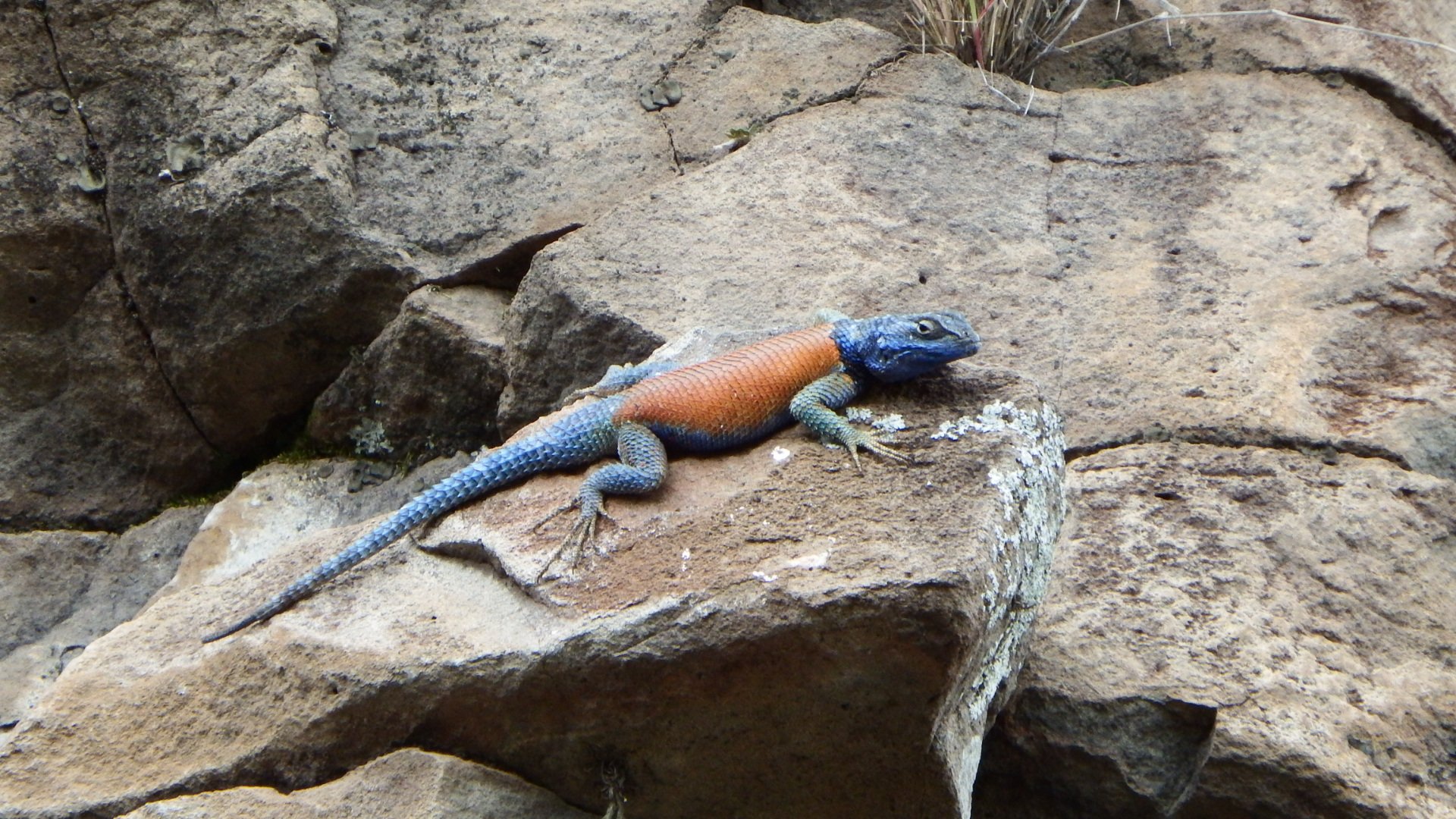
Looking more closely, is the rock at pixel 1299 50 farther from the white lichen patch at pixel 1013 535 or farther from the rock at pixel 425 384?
the white lichen patch at pixel 1013 535

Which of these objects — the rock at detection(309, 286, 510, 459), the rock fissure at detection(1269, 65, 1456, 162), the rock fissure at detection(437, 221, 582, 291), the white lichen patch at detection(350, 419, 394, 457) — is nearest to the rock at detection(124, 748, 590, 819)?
the rock at detection(309, 286, 510, 459)

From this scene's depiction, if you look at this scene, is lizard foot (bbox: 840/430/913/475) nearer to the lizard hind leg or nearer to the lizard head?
the lizard head

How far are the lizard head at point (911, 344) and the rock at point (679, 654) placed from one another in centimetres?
8

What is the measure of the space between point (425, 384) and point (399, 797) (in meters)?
2.68

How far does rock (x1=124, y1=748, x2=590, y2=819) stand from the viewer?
3.43 m

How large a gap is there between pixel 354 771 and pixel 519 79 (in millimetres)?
3882

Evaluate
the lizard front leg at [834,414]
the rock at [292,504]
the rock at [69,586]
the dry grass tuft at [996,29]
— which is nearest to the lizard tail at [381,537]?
the lizard front leg at [834,414]

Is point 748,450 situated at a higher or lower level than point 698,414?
lower

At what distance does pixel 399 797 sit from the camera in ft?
11.4

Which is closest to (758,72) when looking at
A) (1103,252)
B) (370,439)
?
(1103,252)

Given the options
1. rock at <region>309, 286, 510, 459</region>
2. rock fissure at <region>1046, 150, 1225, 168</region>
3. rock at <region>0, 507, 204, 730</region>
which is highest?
rock fissure at <region>1046, 150, 1225, 168</region>

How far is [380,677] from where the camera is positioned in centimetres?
351

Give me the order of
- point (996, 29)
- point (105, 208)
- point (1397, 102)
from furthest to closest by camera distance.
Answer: point (996, 29) < point (1397, 102) < point (105, 208)

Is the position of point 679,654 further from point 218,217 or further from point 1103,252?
point 218,217
